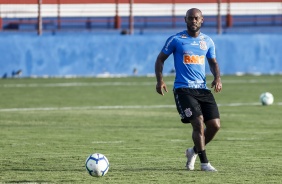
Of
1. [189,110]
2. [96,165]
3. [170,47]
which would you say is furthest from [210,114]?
[96,165]

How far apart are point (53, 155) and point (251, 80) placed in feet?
62.6

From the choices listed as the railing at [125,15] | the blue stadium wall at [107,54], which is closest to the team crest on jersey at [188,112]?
the blue stadium wall at [107,54]

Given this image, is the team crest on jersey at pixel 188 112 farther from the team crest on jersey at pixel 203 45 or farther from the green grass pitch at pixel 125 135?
the team crest on jersey at pixel 203 45

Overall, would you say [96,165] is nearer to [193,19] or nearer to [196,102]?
[196,102]

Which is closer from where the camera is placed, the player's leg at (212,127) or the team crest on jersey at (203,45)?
the player's leg at (212,127)

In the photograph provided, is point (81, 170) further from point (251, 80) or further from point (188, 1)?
point (188, 1)

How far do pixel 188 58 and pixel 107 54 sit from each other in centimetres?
2043

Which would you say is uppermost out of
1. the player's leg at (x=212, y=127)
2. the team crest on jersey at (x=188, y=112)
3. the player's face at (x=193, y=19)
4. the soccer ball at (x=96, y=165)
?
the player's face at (x=193, y=19)

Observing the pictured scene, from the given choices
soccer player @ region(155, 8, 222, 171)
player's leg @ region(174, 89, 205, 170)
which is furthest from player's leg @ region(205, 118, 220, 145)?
player's leg @ region(174, 89, 205, 170)

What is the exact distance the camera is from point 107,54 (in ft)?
107

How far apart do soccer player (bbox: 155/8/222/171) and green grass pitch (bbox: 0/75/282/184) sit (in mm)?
519

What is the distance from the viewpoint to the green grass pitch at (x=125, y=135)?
38.3 ft

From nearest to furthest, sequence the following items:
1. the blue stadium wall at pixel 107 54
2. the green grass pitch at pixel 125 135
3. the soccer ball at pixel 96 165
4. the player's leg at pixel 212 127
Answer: the soccer ball at pixel 96 165, the green grass pitch at pixel 125 135, the player's leg at pixel 212 127, the blue stadium wall at pixel 107 54

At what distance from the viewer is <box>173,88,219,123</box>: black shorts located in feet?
40.1
